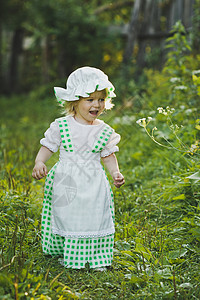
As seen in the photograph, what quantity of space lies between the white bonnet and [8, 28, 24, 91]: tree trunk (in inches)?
447

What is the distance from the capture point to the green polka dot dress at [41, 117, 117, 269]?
7.49 feet

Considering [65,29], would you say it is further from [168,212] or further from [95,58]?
[168,212]

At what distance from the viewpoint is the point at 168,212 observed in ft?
9.42

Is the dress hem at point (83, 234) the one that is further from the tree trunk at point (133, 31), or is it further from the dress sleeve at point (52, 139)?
the tree trunk at point (133, 31)

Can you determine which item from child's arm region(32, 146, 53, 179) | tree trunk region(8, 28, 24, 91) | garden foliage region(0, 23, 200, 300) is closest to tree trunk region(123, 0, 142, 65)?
garden foliage region(0, 23, 200, 300)

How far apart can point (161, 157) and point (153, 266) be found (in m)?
1.71

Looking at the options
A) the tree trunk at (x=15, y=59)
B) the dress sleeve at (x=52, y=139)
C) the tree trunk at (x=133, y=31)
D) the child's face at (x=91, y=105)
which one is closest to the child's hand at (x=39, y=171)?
the dress sleeve at (x=52, y=139)

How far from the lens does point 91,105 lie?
2.32 metres

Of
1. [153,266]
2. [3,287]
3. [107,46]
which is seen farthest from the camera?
[107,46]

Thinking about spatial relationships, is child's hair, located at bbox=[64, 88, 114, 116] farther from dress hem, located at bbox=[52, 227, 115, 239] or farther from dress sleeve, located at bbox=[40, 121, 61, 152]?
dress hem, located at bbox=[52, 227, 115, 239]

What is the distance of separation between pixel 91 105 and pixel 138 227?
88cm

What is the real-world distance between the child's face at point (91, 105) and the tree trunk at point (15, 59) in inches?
449

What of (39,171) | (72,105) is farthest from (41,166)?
(72,105)

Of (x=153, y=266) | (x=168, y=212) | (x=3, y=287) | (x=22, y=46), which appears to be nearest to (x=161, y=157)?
(x=168, y=212)
